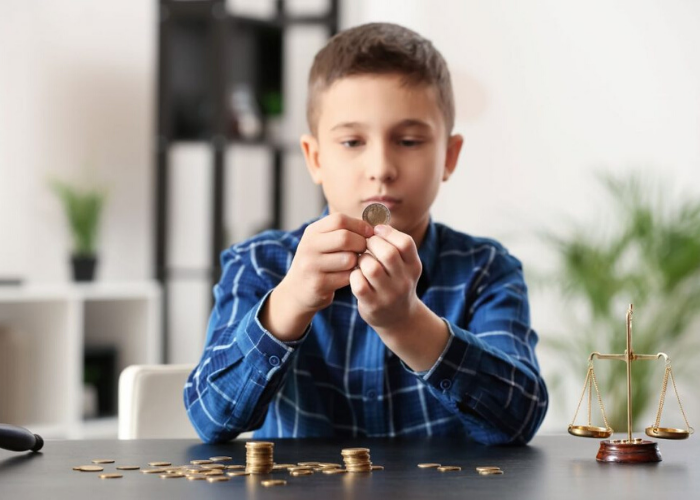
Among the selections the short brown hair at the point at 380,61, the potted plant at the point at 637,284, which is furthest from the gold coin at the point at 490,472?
the potted plant at the point at 637,284

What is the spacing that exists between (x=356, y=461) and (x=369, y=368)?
48cm

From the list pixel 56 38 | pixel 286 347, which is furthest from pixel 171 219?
pixel 286 347

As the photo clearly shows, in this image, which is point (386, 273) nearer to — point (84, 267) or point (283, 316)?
point (283, 316)

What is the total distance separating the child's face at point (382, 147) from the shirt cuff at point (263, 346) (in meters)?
0.24

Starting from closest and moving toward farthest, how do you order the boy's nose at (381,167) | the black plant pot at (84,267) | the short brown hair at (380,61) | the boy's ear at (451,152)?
the boy's nose at (381,167) → the short brown hair at (380,61) → the boy's ear at (451,152) → the black plant pot at (84,267)

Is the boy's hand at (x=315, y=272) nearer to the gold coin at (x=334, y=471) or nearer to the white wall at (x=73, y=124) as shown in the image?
the gold coin at (x=334, y=471)

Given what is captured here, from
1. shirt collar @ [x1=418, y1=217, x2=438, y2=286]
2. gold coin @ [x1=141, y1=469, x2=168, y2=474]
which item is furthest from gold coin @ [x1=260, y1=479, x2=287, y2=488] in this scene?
shirt collar @ [x1=418, y1=217, x2=438, y2=286]

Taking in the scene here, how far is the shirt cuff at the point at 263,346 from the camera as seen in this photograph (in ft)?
3.66

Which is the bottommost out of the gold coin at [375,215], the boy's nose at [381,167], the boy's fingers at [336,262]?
the boy's fingers at [336,262]

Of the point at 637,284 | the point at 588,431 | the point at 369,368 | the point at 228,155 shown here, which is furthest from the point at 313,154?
the point at 228,155

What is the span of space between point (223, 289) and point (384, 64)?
376mm

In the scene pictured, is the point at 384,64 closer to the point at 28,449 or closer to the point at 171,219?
the point at 28,449

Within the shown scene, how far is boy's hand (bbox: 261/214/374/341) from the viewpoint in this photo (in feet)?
3.22

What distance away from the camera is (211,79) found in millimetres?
3922
